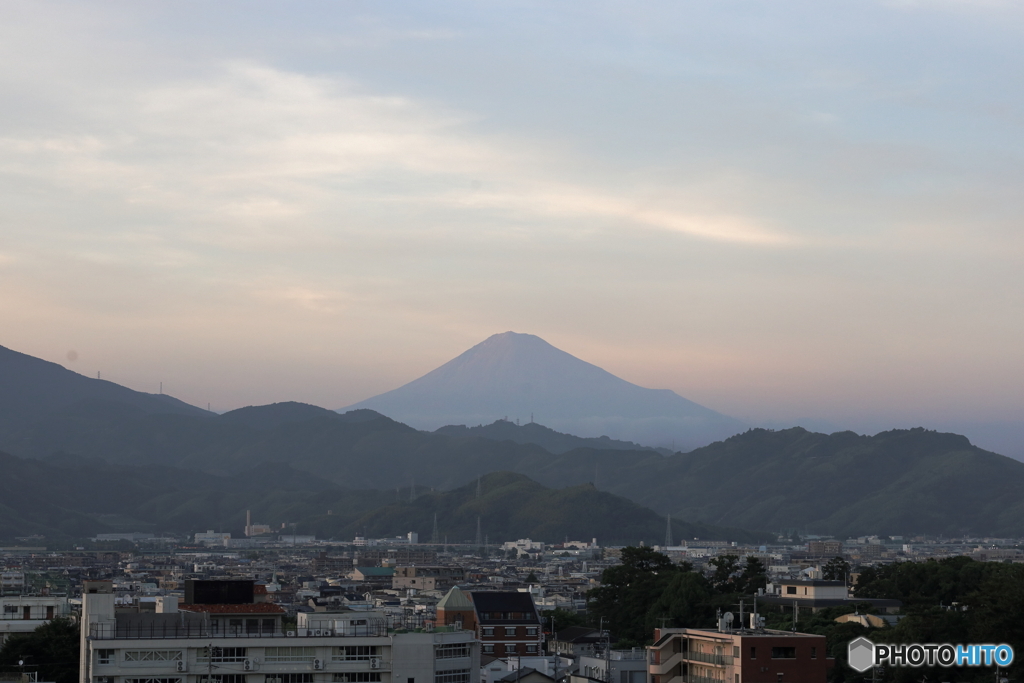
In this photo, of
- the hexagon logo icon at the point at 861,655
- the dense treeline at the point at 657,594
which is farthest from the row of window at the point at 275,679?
the dense treeline at the point at 657,594

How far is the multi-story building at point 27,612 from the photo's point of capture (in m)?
55.6

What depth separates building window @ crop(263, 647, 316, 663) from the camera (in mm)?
41531

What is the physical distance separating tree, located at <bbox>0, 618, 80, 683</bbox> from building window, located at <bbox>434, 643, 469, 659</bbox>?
12303 millimetres

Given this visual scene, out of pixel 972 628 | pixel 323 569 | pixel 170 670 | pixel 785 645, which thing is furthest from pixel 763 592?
pixel 323 569

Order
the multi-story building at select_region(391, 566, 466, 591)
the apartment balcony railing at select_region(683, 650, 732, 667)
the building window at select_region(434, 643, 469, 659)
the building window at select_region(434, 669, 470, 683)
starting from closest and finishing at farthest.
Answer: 1. the building window at select_region(434, 669, 470, 683)
2. the building window at select_region(434, 643, 469, 659)
3. the apartment balcony railing at select_region(683, 650, 732, 667)
4. the multi-story building at select_region(391, 566, 466, 591)

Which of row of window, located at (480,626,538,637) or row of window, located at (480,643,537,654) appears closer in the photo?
row of window, located at (480,643,537,654)

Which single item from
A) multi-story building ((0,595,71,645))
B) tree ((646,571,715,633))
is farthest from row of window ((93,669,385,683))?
tree ((646,571,715,633))

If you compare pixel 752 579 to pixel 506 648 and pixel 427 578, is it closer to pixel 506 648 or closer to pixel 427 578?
pixel 506 648

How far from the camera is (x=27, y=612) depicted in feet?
195

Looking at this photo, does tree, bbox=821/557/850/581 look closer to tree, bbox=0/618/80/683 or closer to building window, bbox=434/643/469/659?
building window, bbox=434/643/469/659

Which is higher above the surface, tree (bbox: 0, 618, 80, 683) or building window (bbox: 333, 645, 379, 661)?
building window (bbox: 333, 645, 379, 661)

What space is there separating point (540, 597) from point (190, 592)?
7487 cm

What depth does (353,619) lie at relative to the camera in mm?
46125

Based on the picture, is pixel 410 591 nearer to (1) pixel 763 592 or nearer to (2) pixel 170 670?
(1) pixel 763 592
